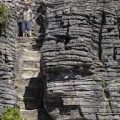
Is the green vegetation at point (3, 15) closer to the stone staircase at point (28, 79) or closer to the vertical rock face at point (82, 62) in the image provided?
the stone staircase at point (28, 79)

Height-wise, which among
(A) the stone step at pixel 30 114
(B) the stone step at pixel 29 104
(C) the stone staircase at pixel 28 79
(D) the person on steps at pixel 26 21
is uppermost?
(D) the person on steps at pixel 26 21

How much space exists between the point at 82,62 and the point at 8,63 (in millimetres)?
3903

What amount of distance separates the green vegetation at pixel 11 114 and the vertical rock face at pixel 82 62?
1629 mm

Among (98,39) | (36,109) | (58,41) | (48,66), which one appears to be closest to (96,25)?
(98,39)

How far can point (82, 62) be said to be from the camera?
23172mm

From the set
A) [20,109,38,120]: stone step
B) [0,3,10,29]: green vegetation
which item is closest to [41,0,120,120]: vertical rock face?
[20,109,38,120]: stone step

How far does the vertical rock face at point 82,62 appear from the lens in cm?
2262

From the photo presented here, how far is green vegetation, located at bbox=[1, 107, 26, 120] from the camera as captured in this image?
2181cm

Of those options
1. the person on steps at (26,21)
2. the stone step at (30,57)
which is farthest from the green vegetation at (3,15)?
the person on steps at (26,21)

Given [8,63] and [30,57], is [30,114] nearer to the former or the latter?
[8,63]

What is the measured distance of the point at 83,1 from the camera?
27.0 meters

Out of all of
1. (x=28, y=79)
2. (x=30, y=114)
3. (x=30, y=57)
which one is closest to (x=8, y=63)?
(x=28, y=79)

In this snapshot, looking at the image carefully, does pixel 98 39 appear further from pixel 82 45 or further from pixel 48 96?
pixel 48 96

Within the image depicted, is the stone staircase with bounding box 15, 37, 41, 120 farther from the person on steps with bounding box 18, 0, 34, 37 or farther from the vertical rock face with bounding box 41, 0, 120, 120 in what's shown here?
the vertical rock face with bounding box 41, 0, 120, 120
